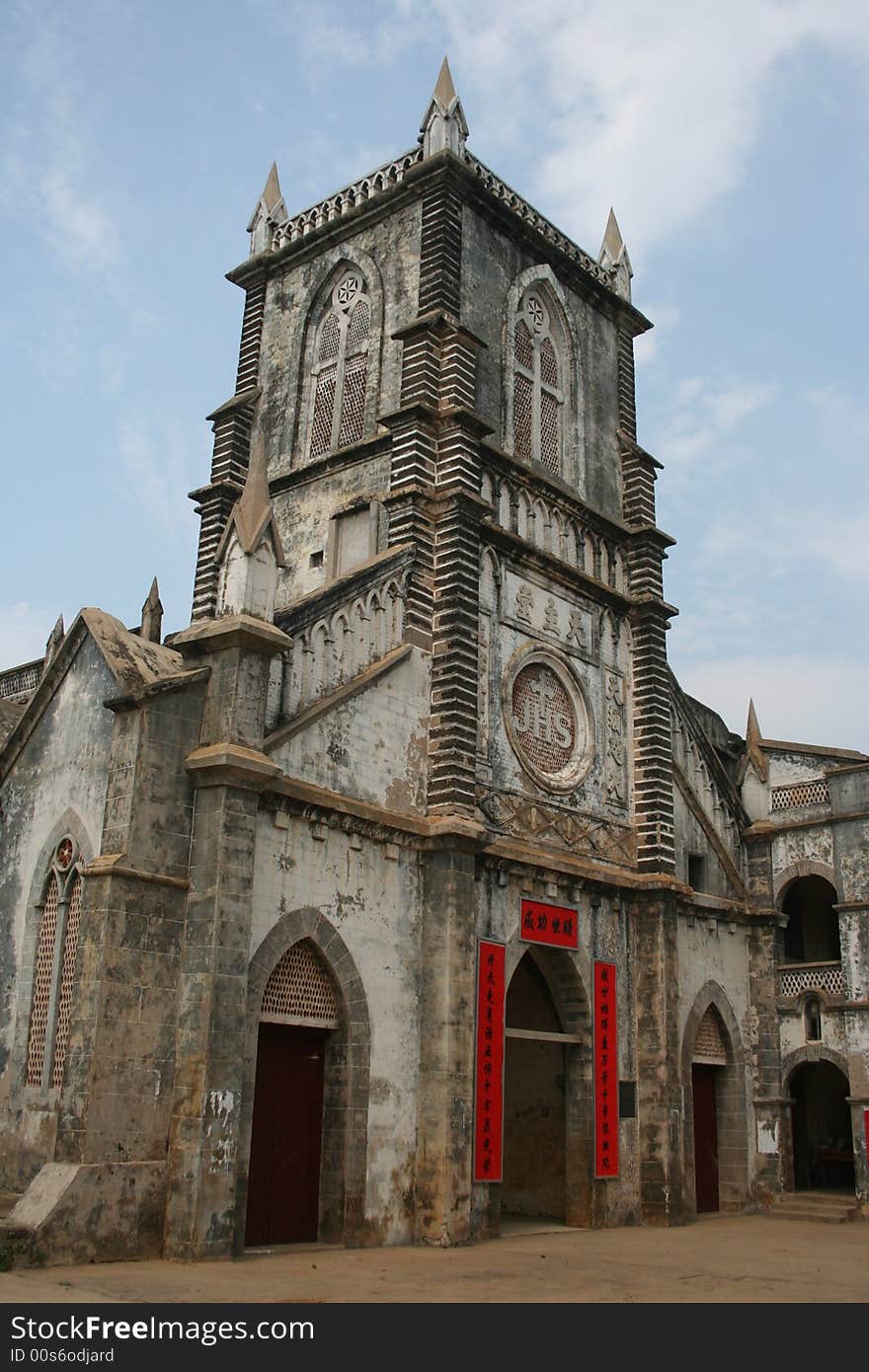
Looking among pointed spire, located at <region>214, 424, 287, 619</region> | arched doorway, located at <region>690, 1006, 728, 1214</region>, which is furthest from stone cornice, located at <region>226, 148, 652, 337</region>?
arched doorway, located at <region>690, 1006, 728, 1214</region>

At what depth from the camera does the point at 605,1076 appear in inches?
806

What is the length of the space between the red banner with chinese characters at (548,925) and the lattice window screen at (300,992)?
3.99m

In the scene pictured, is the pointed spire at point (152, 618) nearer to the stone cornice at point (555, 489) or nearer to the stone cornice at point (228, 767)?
the stone cornice at point (555, 489)

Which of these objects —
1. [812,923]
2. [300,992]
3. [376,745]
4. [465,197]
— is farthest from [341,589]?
→ [812,923]

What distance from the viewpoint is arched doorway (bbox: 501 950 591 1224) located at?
66.5 ft

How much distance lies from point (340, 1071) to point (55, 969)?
3837mm

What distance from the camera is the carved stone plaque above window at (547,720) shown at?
20.7 m

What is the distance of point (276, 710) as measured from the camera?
16484 millimetres

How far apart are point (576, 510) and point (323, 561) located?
16.2ft

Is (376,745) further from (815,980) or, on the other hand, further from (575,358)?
(815,980)

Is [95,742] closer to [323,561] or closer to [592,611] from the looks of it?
[323,561]

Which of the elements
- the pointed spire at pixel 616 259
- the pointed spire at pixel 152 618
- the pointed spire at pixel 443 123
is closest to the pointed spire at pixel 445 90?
the pointed spire at pixel 443 123

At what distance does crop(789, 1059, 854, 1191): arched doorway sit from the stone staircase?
2414 mm

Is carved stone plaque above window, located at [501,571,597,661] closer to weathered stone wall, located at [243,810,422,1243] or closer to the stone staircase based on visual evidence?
weathered stone wall, located at [243,810,422,1243]
